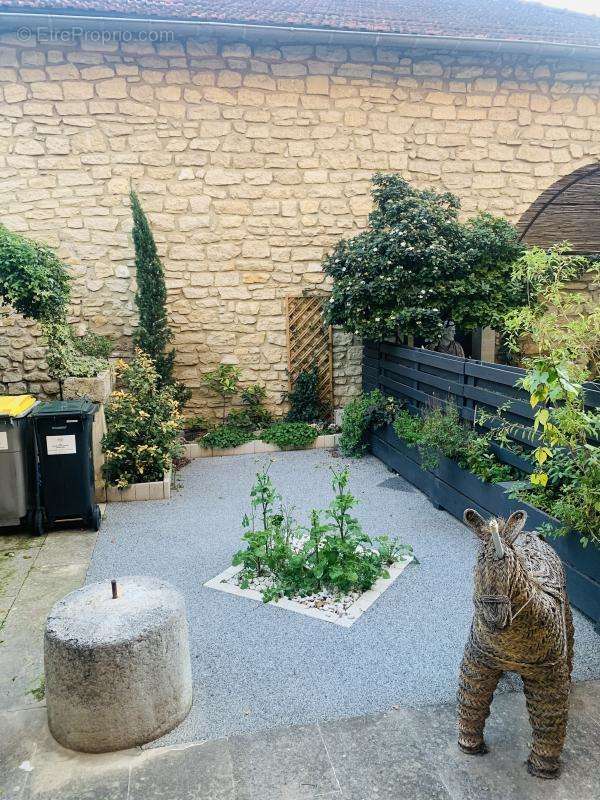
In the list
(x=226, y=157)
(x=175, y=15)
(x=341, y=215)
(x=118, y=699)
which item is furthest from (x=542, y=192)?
(x=118, y=699)

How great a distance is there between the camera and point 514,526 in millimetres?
2340

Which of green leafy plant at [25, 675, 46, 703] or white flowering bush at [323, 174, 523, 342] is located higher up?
white flowering bush at [323, 174, 523, 342]

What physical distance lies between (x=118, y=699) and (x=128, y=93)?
791 centimetres

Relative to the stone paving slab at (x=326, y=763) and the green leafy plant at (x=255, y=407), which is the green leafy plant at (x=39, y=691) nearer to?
the stone paving slab at (x=326, y=763)

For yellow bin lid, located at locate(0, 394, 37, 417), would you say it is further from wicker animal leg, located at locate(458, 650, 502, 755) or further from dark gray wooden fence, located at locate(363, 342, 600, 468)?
wicker animal leg, located at locate(458, 650, 502, 755)

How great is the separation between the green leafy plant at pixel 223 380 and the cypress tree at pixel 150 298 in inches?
24.0

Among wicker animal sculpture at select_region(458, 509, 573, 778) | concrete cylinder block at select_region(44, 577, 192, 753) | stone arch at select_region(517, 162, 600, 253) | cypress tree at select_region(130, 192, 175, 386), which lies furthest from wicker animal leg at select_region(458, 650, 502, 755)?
stone arch at select_region(517, 162, 600, 253)

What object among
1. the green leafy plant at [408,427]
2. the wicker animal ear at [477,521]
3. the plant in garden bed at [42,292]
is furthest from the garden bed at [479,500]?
the plant in garden bed at [42,292]

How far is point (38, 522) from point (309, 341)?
490 centimetres

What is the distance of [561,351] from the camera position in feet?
11.5

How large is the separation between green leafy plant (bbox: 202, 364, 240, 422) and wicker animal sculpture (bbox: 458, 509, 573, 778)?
6.34 meters

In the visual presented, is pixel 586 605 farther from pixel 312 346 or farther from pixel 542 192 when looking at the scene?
pixel 542 192

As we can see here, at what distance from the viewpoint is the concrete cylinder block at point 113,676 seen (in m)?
2.57

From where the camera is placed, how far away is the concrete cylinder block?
8.45ft
